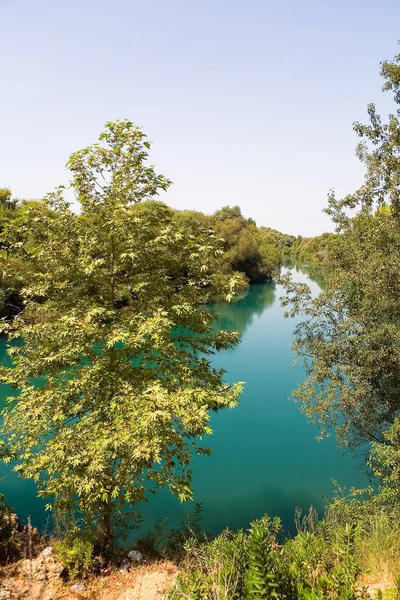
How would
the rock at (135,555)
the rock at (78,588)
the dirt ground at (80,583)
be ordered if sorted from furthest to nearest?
the rock at (135,555), the rock at (78,588), the dirt ground at (80,583)

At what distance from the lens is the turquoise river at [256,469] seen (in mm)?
12172

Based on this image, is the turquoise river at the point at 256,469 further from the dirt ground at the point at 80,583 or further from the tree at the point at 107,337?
the tree at the point at 107,337

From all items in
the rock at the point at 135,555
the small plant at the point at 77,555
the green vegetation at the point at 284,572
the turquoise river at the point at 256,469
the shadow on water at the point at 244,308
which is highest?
the shadow on water at the point at 244,308

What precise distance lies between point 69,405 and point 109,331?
1.68 meters

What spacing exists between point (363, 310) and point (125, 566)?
917cm

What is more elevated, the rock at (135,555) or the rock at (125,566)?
the rock at (125,566)

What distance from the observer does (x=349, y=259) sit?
1241 centimetres

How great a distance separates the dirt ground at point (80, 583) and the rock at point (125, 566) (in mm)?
74

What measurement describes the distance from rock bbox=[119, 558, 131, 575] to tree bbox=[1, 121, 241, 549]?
0.59 metres

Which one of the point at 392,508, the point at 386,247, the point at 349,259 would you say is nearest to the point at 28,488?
the point at 392,508

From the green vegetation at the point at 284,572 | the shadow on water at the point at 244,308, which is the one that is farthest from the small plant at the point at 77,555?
the shadow on water at the point at 244,308

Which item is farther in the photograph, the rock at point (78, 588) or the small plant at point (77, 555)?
the small plant at point (77, 555)

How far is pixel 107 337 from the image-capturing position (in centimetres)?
670

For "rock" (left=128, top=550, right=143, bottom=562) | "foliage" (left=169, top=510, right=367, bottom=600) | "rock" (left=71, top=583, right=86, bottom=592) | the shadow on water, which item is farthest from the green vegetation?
the shadow on water
